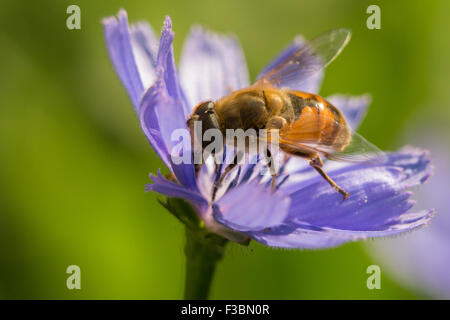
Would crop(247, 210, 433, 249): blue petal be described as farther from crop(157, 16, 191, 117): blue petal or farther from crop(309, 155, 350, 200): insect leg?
crop(157, 16, 191, 117): blue petal

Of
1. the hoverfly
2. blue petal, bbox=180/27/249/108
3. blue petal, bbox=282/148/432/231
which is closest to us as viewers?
blue petal, bbox=282/148/432/231

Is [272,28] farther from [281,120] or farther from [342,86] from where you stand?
[281,120]

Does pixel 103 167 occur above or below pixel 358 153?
above

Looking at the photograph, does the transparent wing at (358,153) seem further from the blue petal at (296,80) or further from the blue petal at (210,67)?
the blue petal at (210,67)

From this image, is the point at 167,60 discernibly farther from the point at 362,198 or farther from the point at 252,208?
the point at 362,198

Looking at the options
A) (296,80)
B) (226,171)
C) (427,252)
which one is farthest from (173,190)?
(427,252)

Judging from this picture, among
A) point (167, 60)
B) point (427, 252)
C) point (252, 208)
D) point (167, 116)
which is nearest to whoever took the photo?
point (252, 208)

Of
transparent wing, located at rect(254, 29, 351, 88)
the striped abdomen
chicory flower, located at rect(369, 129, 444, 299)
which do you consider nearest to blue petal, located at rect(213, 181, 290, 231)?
the striped abdomen
